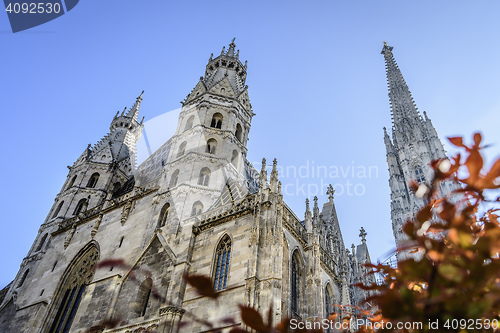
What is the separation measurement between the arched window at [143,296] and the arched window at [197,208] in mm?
3776

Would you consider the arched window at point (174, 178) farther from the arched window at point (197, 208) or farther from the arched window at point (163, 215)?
the arched window at point (197, 208)

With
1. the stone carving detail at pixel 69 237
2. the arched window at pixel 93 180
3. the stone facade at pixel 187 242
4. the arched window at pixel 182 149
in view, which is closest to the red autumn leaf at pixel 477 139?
the stone facade at pixel 187 242

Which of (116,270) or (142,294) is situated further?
(116,270)

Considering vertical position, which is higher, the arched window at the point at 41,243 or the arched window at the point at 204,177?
the arched window at the point at 204,177

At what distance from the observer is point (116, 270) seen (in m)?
19.2

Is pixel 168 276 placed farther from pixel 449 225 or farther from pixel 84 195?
pixel 449 225

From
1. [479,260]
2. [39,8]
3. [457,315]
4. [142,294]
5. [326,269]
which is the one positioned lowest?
[457,315]

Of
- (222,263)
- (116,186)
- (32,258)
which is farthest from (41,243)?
(222,263)

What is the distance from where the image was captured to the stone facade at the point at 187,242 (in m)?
15.6

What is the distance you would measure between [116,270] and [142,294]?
242 cm

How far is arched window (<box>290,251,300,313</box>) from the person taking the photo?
16703 millimetres

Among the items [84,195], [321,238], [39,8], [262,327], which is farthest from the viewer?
[84,195]

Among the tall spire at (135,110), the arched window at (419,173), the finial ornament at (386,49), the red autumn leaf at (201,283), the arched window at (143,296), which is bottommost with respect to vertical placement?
the red autumn leaf at (201,283)

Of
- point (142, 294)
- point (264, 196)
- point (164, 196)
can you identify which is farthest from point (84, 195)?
point (264, 196)
